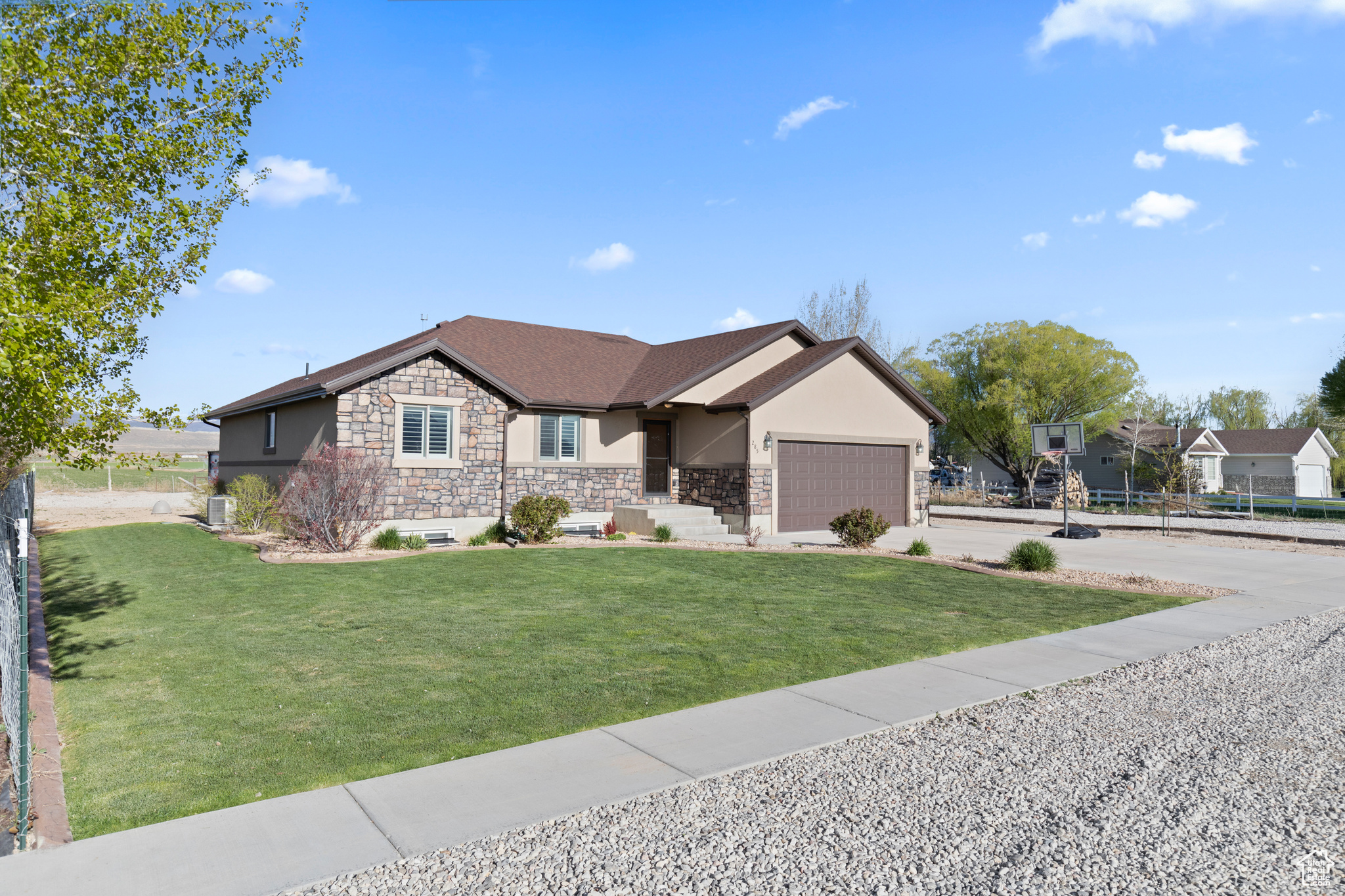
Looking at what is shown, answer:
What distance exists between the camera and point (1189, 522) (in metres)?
27.0

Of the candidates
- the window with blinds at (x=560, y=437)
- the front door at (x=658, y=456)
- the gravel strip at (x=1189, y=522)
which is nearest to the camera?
the window with blinds at (x=560, y=437)

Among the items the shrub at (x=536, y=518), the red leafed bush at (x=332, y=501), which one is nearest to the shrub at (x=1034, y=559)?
the shrub at (x=536, y=518)

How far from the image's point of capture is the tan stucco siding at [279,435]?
1766 centimetres

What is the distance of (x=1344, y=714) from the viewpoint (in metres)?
6.23

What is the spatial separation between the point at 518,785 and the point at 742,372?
60.4 feet

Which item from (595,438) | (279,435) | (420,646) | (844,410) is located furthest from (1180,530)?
(279,435)

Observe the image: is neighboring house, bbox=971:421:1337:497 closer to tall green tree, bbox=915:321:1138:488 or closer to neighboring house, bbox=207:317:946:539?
tall green tree, bbox=915:321:1138:488

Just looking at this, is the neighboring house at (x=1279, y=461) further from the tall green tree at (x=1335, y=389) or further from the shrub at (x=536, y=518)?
the shrub at (x=536, y=518)

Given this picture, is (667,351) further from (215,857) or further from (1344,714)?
(215,857)

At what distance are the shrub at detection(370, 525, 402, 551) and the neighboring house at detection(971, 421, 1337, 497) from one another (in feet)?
119

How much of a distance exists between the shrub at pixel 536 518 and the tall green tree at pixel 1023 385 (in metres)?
26.2

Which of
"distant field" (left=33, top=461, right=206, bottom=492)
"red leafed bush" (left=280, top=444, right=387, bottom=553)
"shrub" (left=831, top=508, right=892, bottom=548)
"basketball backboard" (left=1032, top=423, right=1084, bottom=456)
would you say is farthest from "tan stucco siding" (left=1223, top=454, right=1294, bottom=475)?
"distant field" (left=33, top=461, right=206, bottom=492)

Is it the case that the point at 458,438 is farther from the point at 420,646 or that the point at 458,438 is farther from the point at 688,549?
the point at 420,646

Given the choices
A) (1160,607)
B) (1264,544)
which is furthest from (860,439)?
(1160,607)
